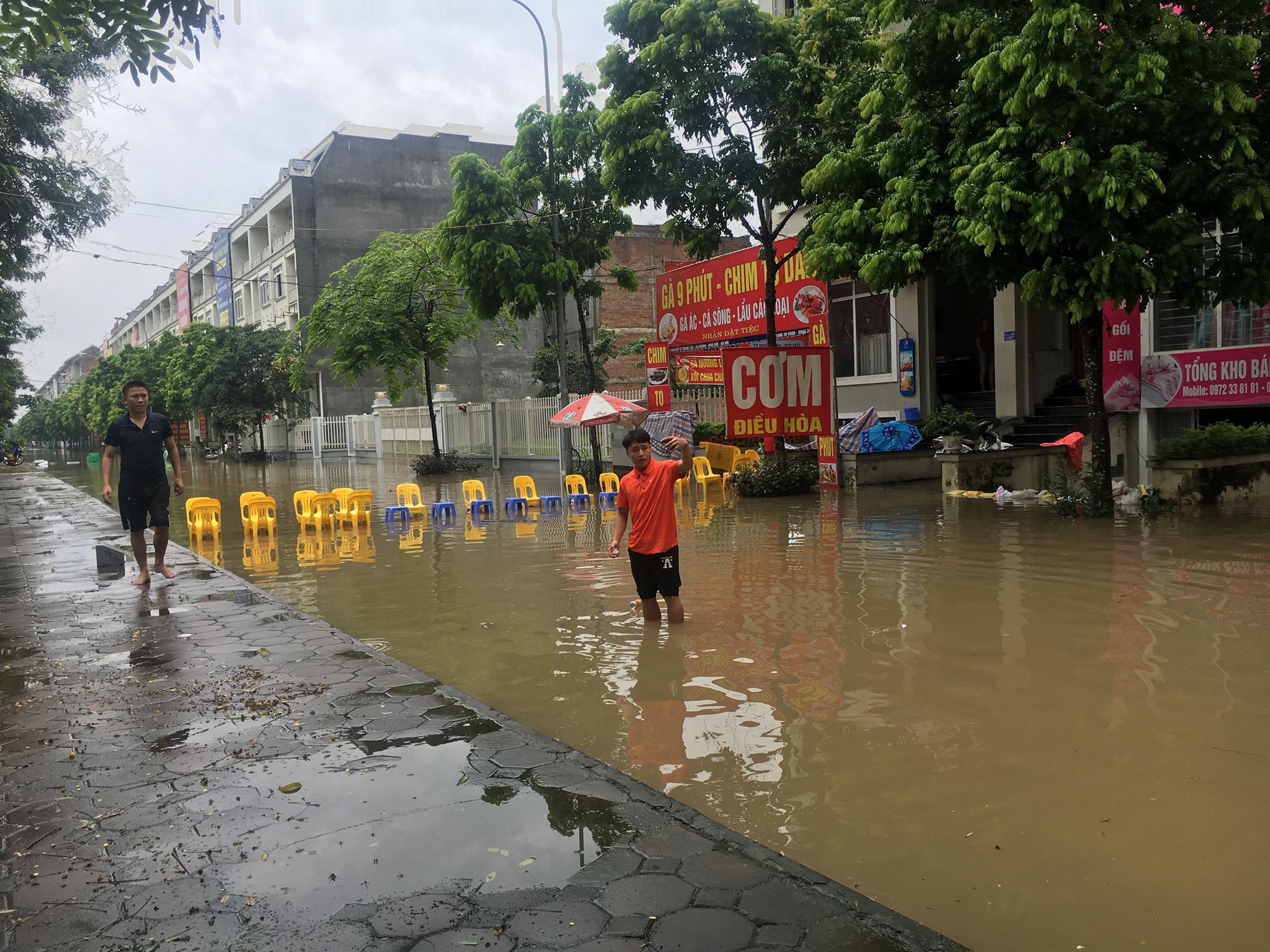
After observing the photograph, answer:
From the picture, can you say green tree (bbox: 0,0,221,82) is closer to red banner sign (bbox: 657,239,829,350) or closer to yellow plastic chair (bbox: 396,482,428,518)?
yellow plastic chair (bbox: 396,482,428,518)

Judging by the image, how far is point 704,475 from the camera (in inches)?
751

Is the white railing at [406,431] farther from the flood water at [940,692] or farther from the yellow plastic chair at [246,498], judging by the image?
the flood water at [940,692]

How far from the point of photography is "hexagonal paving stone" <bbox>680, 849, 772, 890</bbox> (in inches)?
124

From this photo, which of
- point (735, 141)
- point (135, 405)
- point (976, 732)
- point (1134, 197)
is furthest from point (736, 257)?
point (976, 732)

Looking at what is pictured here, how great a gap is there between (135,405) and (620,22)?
33.7 ft

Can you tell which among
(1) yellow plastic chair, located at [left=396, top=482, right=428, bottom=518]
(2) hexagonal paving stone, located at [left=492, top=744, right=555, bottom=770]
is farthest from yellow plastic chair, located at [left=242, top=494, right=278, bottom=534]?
(2) hexagonal paving stone, located at [left=492, top=744, right=555, bottom=770]

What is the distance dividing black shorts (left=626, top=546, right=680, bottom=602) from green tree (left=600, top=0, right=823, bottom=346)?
9.51 meters

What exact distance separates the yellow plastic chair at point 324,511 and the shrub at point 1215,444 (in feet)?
39.4

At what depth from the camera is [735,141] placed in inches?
619

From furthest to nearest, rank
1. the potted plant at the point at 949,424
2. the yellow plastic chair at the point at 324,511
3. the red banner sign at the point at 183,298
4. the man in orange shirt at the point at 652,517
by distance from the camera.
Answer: the red banner sign at the point at 183,298 → the potted plant at the point at 949,424 → the yellow plastic chair at the point at 324,511 → the man in orange shirt at the point at 652,517

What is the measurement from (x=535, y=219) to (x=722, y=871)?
18.3 metres

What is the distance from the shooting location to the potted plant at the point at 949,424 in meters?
18.6

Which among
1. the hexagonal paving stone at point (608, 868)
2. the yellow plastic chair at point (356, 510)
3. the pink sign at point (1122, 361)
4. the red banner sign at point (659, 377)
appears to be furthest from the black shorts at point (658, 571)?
the red banner sign at point (659, 377)

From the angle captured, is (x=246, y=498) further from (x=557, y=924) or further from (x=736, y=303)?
(x=736, y=303)
